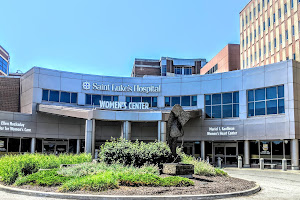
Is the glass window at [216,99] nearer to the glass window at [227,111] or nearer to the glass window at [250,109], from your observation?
the glass window at [227,111]

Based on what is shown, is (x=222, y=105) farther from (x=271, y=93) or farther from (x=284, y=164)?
(x=284, y=164)

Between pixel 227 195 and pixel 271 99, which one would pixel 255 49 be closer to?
pixel 271 99

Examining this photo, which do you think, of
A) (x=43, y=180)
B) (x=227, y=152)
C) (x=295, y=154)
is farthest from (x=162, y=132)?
(x=43, y=180)

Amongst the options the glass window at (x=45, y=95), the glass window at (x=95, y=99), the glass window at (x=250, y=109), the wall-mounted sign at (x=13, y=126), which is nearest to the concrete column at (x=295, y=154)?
the glass window at (x=250, y=109)

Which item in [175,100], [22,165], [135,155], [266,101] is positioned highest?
[175,100]

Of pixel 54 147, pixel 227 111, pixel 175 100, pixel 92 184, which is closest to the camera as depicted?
pixel 92 184

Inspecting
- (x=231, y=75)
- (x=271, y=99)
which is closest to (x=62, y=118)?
(x=231, y=75)

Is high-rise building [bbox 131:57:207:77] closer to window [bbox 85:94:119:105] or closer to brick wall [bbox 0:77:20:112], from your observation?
window [bbox 85:94:119:105]

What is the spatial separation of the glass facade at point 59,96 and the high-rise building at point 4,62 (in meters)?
55.7

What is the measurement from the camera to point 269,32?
2103 inches

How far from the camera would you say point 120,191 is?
12547 mm

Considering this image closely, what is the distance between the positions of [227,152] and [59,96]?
62.0 feet

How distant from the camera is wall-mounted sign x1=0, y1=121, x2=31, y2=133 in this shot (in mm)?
34281

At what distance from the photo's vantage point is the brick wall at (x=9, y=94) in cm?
3891
